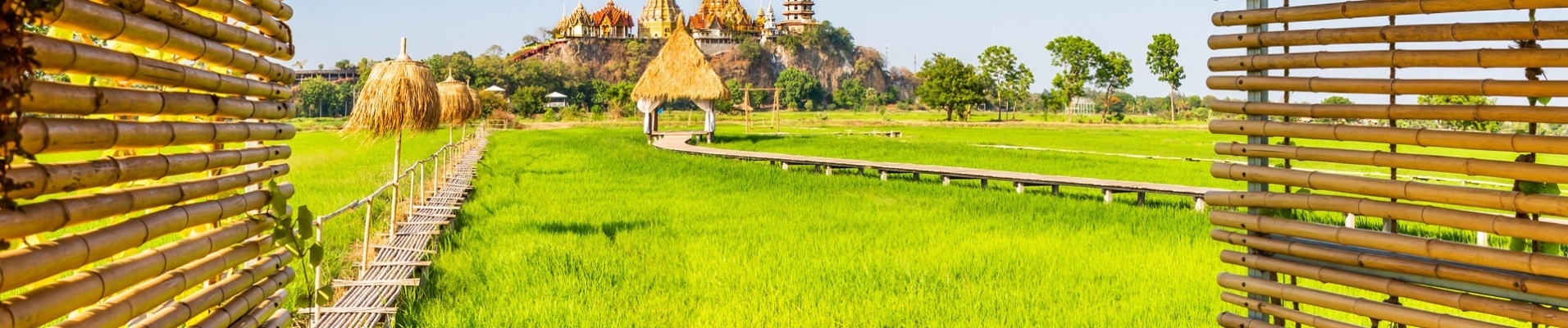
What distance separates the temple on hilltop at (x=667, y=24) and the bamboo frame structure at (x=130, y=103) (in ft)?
311

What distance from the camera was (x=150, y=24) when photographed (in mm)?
2236

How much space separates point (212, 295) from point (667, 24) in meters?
98.6

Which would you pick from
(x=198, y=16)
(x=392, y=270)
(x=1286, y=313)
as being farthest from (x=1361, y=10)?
(x=392, y=270)

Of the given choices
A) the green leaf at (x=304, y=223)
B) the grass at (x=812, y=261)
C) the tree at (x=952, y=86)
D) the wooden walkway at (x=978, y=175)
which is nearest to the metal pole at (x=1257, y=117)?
the grass at (x=812, y=261)

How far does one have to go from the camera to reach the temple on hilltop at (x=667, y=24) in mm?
99000

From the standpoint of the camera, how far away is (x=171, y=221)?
2434 mm

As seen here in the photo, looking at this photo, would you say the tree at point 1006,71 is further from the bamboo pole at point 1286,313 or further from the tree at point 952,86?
the bamboo pole at point 1286,313

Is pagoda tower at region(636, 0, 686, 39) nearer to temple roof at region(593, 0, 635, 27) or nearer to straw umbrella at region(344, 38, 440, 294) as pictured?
temple roof at region(593, 0, 635, 27)

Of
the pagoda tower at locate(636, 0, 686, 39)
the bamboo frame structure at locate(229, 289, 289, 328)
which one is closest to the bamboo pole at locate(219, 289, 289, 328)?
the bamboo frame structure at locate(229, 289, 289, 328)

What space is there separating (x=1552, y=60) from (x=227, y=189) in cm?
285

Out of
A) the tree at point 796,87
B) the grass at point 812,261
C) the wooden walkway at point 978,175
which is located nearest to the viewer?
the grass at point 812,261

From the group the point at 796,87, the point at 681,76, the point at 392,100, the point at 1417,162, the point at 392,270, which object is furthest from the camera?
the point at 796,87

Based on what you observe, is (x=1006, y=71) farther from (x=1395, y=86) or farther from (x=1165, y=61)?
(x=1395, y=86)

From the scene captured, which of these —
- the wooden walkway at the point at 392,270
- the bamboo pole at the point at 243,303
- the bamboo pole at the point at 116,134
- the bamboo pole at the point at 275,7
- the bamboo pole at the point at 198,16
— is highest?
the bamboo pole at the point at 275,7
